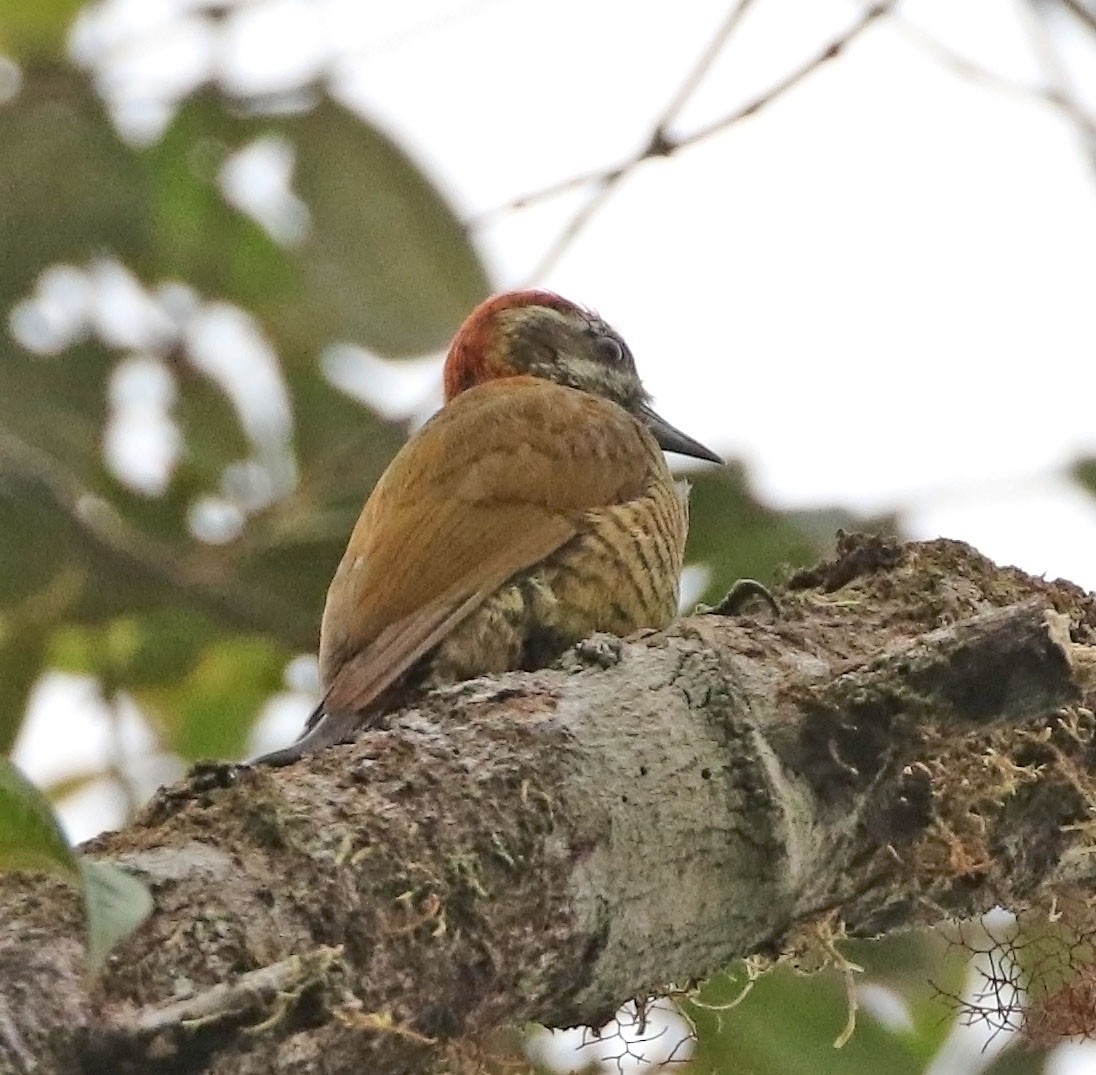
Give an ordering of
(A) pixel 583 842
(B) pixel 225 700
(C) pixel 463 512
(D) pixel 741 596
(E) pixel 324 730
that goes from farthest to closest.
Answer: (B) pixel 225 700
(C) pixel 463 512
(D) pixel 741 596
(E) pixel 324 730
(A) pixel 583 842

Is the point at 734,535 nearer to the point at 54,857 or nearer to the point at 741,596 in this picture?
the point at 741,596

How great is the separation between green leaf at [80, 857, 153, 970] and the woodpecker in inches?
37.9

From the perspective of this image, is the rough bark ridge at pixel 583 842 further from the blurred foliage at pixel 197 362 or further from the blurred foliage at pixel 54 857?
the blurred foliage at pixel 197 362

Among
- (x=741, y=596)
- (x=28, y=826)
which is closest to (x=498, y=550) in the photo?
(x=741, y=596)

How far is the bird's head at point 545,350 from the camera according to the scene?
4160 millimetres

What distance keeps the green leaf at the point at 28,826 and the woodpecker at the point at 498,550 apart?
0.98 m

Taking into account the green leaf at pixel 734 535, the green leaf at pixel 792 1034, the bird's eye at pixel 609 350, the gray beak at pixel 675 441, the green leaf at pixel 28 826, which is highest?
the bird's eye at pixel 609 350

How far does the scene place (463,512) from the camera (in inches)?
119

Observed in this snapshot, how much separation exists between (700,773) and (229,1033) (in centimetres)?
73

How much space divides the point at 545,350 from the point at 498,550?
1361mm

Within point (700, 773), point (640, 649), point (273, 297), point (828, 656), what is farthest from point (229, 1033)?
point (273, 297)

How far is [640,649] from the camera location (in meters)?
2.14

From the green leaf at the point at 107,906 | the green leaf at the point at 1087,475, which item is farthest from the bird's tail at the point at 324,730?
the green leaf at the point at 1087,475

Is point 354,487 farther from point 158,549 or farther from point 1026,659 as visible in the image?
point 1026,659
